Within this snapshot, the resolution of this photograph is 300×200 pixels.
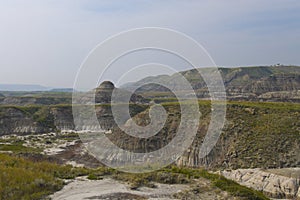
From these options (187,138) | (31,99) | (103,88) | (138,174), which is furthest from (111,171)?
(31,99)

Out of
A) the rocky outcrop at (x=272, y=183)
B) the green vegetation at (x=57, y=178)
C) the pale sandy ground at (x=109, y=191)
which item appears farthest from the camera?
the rocky outcrop at (x=272, y=183)

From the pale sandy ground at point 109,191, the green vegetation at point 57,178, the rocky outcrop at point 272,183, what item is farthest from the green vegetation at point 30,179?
the rocky outcrop at point 272,183

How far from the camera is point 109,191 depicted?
16.2 meters

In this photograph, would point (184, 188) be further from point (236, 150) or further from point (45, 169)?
point (236, 150)

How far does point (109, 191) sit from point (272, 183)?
2274cm

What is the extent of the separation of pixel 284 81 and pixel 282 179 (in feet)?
467

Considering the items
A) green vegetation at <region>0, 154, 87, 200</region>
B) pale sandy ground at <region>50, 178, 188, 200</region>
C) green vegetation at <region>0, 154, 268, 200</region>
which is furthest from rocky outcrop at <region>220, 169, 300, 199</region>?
green vegetation at <region>0, 154, 87, 200</region>

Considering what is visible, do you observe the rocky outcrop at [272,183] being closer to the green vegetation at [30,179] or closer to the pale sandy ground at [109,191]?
the pale sandy ground at [109,191]

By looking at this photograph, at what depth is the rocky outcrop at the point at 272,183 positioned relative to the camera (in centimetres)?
3209

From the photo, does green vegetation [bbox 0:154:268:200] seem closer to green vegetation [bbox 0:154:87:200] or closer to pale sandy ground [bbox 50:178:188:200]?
green vegetation [bbox 0:154:87:200]

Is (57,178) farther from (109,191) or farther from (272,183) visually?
(272,183)

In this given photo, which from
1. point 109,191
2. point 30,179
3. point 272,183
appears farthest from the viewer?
point 272,183

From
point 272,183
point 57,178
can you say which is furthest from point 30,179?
point 272,183

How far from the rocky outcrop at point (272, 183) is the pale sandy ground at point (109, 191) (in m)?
18.7
